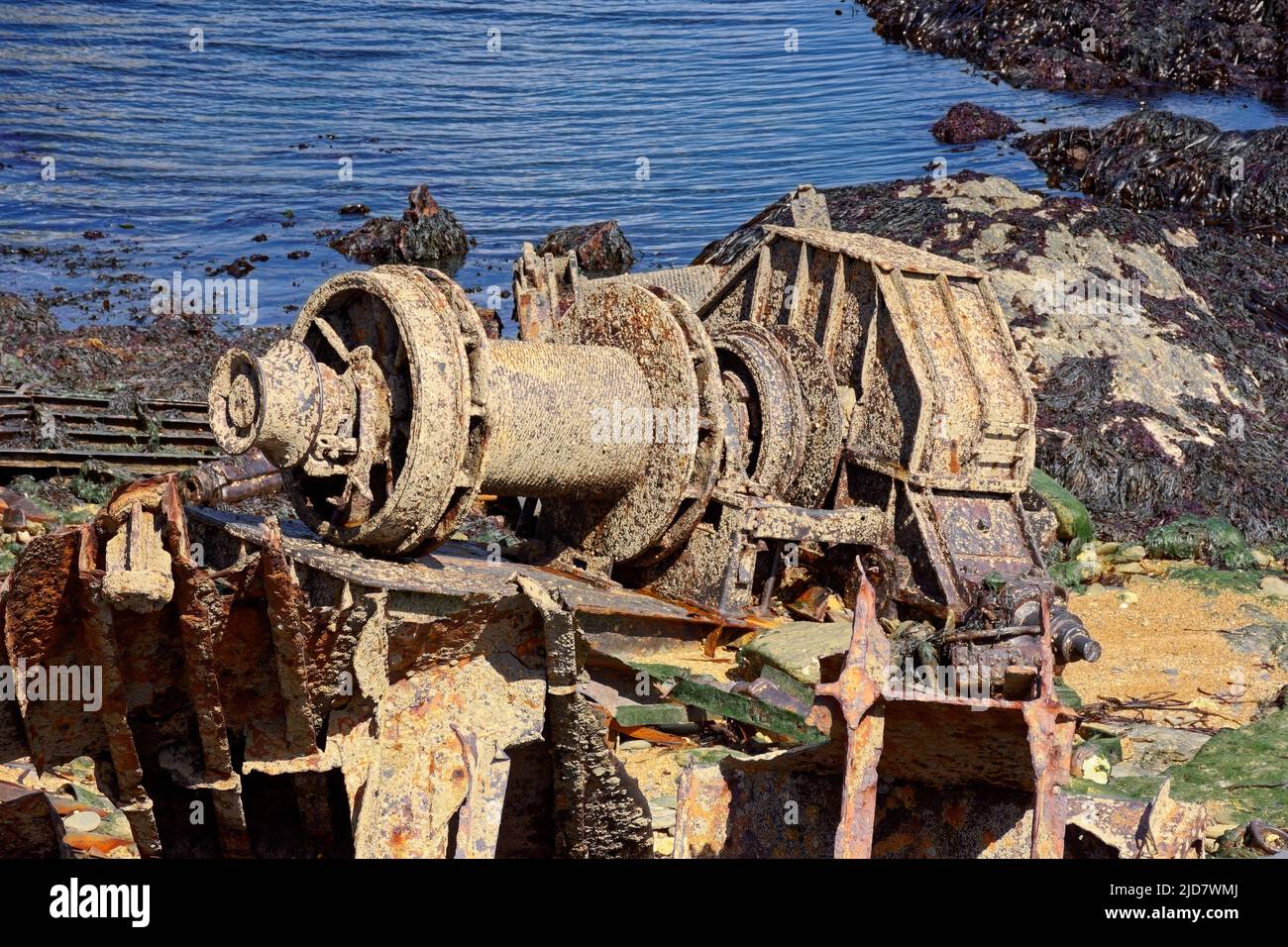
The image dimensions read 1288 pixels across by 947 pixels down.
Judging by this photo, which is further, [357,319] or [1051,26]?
[1051,26]

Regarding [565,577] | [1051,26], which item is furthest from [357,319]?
[1051,26]

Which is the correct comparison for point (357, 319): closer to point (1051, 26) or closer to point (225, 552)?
point (225, 552)

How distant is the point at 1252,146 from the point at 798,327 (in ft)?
37.2

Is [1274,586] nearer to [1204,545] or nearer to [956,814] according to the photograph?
[1204,545]

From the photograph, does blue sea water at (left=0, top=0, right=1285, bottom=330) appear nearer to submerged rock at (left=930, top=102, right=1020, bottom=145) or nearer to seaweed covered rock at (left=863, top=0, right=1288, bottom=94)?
submerged rock at (left=930, top=102, right=1020, bottom=145)

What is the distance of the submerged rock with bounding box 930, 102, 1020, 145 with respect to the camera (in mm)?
20891

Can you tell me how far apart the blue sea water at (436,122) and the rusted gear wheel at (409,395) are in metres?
7.97

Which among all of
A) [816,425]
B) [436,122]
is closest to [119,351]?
[816,425]

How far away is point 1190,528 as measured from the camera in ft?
30.8

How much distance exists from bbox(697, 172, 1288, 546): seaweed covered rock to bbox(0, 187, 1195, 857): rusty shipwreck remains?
1.66 meters

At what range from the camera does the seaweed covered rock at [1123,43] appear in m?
22.7

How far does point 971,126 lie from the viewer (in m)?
21.1

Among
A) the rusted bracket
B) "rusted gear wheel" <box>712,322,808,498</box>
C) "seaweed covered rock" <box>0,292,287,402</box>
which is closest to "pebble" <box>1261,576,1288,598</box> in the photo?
"rusted gear wheel" <box>712,322,808,498</box>

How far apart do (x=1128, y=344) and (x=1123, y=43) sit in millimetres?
13884
